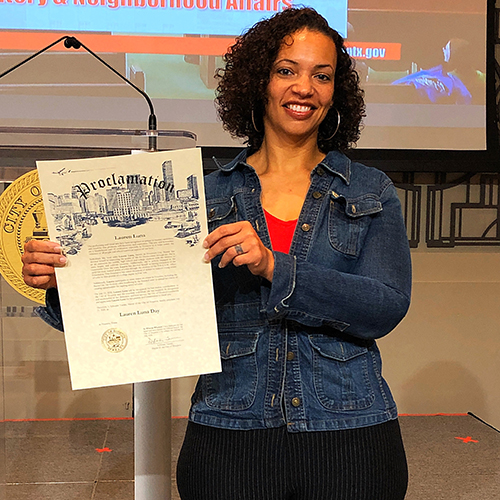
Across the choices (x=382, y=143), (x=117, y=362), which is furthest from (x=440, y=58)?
(x=117, y=362)

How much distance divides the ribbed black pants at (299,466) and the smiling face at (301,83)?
0.56m

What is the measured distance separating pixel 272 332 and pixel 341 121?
0.47 m

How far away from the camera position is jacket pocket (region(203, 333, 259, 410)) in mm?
1119

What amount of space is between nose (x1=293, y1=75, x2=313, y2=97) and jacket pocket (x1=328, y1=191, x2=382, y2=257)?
0.21 metres

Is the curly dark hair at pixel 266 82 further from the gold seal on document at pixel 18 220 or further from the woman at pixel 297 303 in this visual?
the gold seal on document at pixel 18 220

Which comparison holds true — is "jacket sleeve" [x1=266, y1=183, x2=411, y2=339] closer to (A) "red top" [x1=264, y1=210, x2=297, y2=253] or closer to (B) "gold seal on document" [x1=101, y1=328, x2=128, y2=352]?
(A) "red top" [x1=264, y1=210, x2=297, y2=253]

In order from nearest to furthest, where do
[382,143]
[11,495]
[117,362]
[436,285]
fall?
[117,362], [11,495], [382,143], [436,285]

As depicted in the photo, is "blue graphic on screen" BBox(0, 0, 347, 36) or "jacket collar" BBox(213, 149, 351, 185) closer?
"jacket collar" BBox(213, 149, 351, 185)

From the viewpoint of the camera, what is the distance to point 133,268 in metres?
1.06

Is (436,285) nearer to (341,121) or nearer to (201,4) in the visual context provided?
(201,4)

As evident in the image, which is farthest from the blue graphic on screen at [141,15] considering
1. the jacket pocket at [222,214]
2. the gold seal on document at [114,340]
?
the gold seal on document at [114,340]

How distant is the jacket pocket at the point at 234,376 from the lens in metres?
1.12

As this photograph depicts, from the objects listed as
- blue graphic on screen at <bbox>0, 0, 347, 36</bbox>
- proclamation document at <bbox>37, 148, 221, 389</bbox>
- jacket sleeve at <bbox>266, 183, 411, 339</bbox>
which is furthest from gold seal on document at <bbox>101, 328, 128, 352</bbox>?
blue graphic on screen at <bbox>0, 0, 347, 36</bbox>

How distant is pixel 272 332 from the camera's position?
1.13 m
